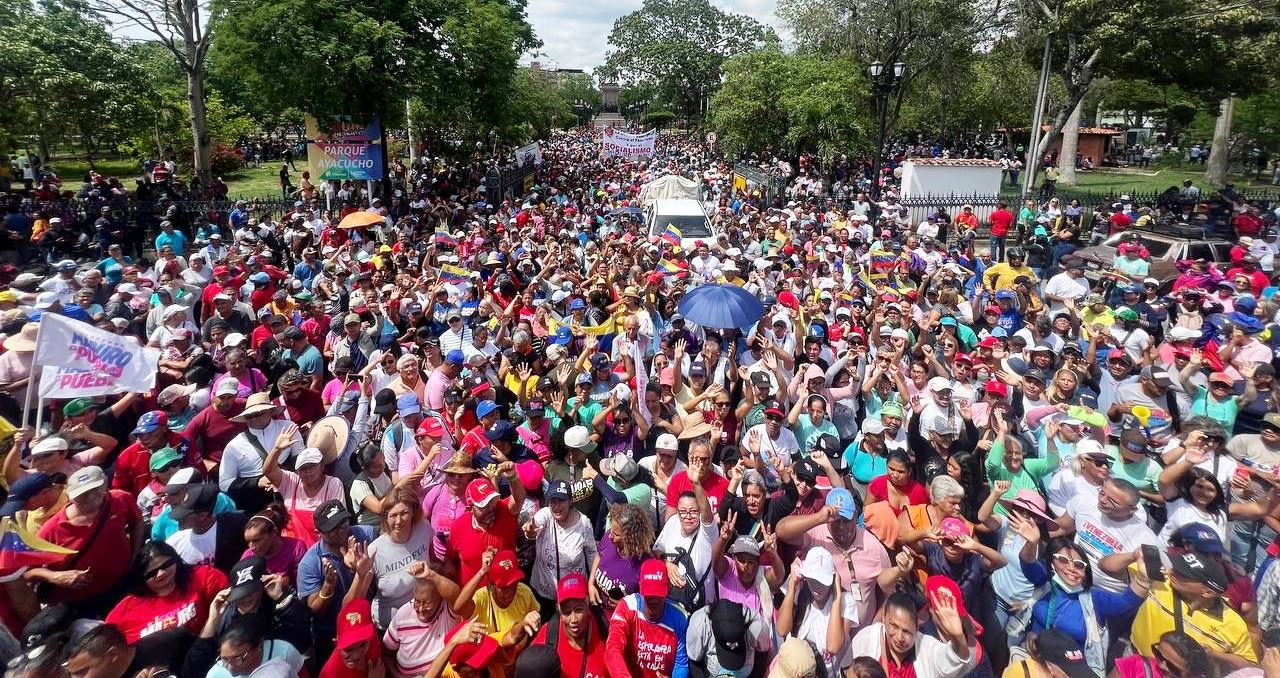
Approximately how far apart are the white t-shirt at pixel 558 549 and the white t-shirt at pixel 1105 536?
9.20 ft

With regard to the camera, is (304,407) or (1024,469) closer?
(1024,469)

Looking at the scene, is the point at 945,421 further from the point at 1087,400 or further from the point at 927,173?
the point at 927,173

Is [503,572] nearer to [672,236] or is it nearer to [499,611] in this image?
[499,611]

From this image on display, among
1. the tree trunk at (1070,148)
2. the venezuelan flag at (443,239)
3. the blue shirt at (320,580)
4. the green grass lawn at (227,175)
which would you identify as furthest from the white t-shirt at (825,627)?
the tree trunk at (1070,148)

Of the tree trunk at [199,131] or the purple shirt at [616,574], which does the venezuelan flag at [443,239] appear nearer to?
the purple shirt at [616,574]

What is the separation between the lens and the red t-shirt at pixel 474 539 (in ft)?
11.8

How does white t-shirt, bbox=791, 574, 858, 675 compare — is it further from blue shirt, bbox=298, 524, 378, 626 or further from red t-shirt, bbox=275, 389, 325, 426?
red t-shirt, bbox=275, 389, 325, 426

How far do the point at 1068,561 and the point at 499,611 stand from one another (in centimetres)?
292

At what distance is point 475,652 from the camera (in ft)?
10.4

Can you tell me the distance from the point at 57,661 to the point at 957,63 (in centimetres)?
3504

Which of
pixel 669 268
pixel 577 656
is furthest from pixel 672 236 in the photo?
pixel 577 656

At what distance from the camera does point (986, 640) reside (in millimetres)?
3537

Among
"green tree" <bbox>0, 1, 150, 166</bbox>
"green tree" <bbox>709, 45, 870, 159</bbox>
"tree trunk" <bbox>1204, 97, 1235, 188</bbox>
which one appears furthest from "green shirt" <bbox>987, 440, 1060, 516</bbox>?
"tree trunk" <bbox>1204, 97, 1235, 188</bbox>

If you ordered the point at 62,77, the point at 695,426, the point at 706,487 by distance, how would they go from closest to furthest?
1. the point at 706,487
2. the point at 695,426
3. the point at 62,77
